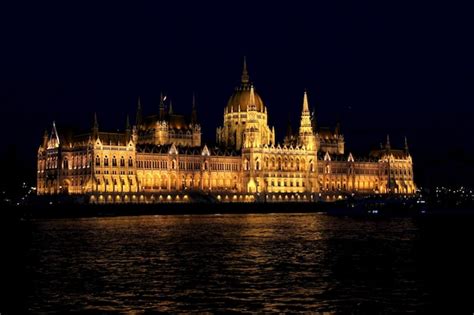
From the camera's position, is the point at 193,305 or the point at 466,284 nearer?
the point at 193,305

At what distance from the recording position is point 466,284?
3416 cm

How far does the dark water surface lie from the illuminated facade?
8584cm

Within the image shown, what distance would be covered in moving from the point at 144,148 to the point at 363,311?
418 feet

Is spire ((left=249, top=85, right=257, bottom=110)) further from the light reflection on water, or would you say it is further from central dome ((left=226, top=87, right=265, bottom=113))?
the light reflection on water

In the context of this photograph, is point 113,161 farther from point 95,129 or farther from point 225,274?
point 225,274

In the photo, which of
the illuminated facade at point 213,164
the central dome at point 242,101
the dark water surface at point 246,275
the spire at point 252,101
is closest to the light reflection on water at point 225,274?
the dark water surface at point 246,275

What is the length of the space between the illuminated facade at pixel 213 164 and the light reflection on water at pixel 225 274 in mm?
84686

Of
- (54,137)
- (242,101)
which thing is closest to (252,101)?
(242,101)

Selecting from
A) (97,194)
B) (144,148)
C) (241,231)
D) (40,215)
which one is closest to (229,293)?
(241,231)

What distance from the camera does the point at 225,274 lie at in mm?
38406

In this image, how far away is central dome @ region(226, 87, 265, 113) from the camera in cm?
17725

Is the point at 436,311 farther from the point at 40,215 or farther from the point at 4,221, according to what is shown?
the point at 40,215

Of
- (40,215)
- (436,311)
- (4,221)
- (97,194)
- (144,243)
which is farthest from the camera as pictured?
(97,194)

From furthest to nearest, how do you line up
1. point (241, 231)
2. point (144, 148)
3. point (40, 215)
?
point (144, 148), point (40, 215), point (241, 231)
